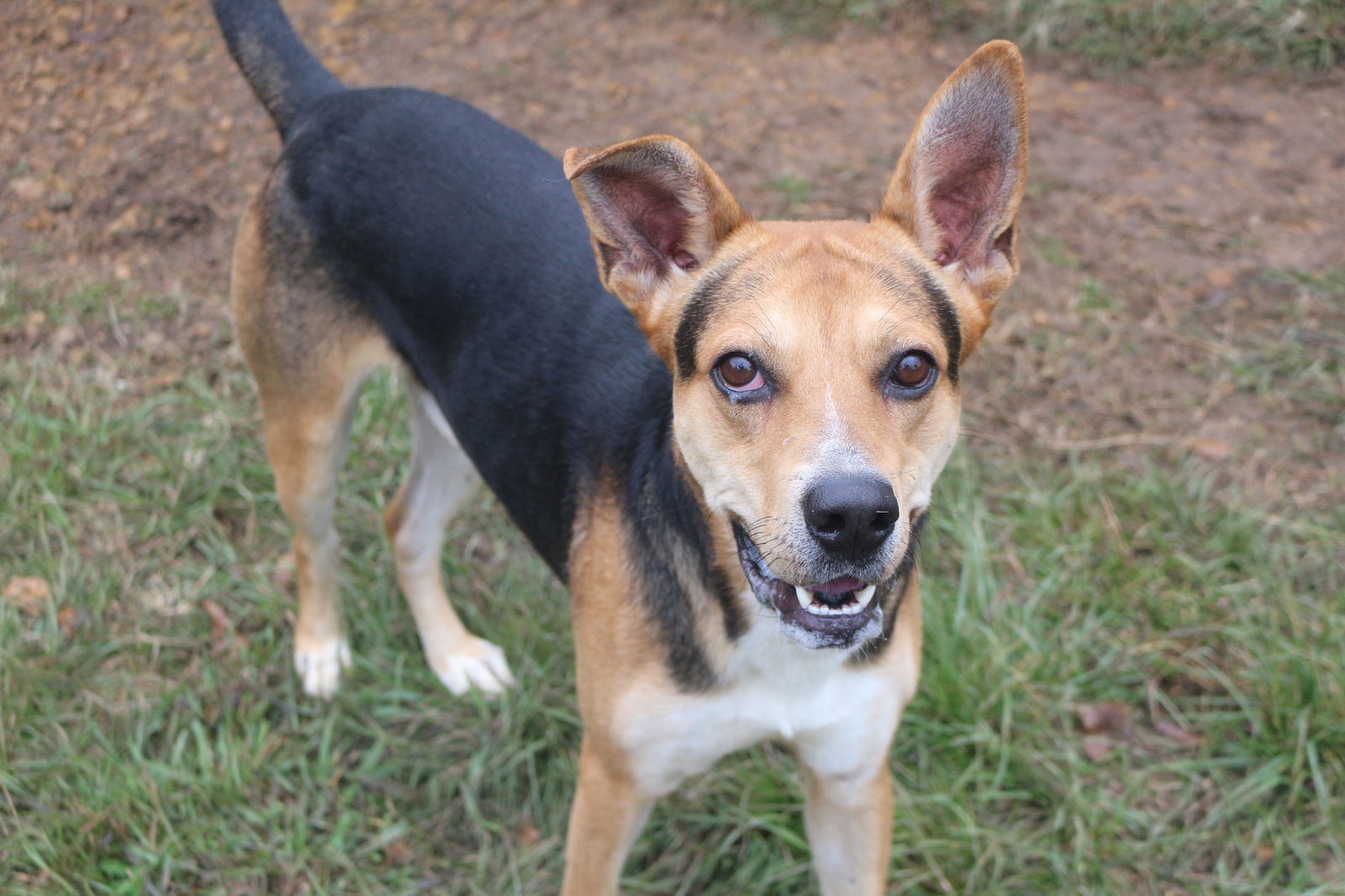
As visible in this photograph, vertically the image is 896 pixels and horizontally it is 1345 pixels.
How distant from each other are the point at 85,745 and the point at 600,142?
4380 mm

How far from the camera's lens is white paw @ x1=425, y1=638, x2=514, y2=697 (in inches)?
185

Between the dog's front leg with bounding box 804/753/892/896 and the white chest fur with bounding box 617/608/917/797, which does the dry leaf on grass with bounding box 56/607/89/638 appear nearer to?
the white chest fur with bounding box 617/608/917/797

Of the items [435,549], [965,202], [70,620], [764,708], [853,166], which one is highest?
[965,202]

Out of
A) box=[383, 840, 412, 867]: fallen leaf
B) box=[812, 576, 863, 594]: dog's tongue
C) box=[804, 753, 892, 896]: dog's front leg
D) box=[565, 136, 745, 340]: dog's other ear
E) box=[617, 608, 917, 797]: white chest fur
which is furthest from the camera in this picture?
box=[383, 840, 412, 867]: fallen leaf

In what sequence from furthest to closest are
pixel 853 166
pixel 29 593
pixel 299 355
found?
1. pixel 853 166
2. pixel 29 593
3. pixel 299 355

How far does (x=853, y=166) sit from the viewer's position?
7070 millimetres

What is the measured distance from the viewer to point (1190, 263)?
6.46 meters

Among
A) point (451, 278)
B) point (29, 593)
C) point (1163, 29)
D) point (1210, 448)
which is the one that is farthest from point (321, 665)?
point (1163, 29)

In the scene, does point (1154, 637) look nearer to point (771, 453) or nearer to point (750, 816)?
point (750, 816)

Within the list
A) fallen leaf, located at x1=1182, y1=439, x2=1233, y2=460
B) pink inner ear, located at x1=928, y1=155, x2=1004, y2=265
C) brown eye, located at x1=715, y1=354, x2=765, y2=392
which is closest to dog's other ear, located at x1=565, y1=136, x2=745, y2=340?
brown eye, located at x1=715, y1=354, x2=765, y2=392

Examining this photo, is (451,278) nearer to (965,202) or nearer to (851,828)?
(965,202)

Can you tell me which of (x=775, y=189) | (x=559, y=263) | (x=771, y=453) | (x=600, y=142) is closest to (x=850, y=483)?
(x=771, y=453)

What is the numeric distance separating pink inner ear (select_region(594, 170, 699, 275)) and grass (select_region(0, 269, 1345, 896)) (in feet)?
6.43

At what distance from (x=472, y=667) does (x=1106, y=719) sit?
7.91 ft
